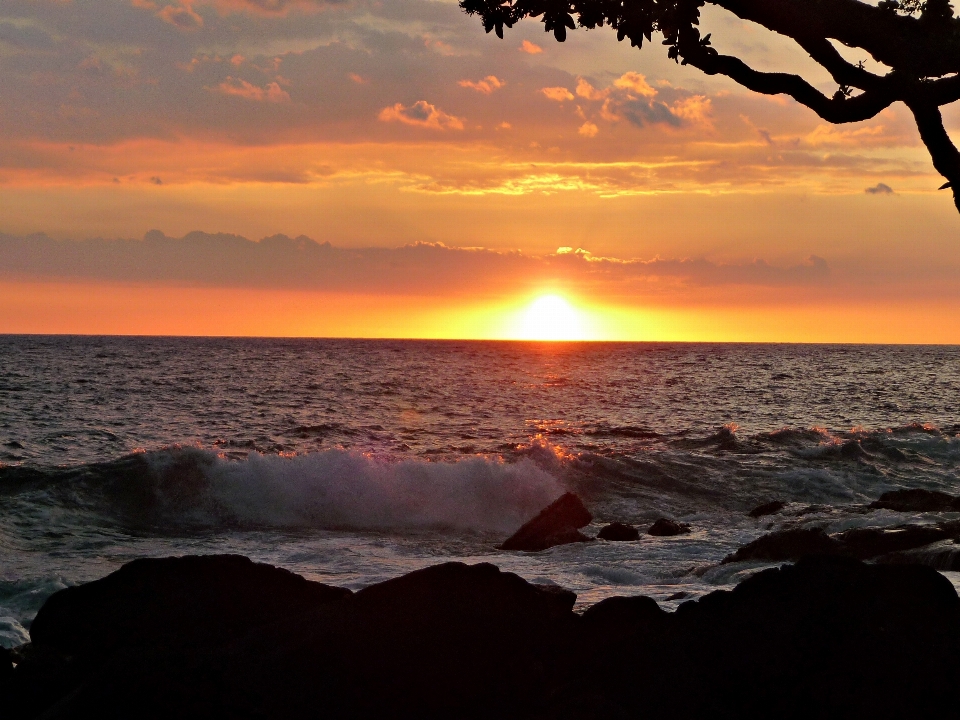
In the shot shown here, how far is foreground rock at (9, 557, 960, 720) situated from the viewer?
6352mm

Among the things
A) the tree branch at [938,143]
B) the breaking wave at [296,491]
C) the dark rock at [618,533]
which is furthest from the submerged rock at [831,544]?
the breaking wave at [296,491]

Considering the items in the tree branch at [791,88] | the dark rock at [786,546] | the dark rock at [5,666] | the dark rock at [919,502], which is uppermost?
the tree branch at [791,88]

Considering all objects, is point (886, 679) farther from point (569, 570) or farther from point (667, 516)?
point (667, 516)

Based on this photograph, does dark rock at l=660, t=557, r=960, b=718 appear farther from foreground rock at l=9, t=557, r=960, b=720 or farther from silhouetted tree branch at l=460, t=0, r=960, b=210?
silhouetted tree branch at l=460, t=0, r=960, b=210

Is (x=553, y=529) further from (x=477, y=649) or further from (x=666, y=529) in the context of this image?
(x=477, y=649)

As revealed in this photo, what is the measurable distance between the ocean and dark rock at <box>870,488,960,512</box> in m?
0.89

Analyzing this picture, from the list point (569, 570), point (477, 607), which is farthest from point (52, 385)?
point (477, 607)

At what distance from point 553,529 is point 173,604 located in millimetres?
10063

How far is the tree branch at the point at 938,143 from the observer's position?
22.0ft

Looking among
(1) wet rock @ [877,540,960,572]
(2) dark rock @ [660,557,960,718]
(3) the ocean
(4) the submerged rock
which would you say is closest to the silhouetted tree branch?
(2) dark rock @ [660,557,960,718]

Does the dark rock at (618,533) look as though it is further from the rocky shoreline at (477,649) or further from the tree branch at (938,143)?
the tree branch at (938,143)

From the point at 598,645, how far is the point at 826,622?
167 centimetres

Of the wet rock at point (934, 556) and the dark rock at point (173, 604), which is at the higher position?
the dark rock at point (173, 604)

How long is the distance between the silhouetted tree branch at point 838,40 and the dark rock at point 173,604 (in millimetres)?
4966
